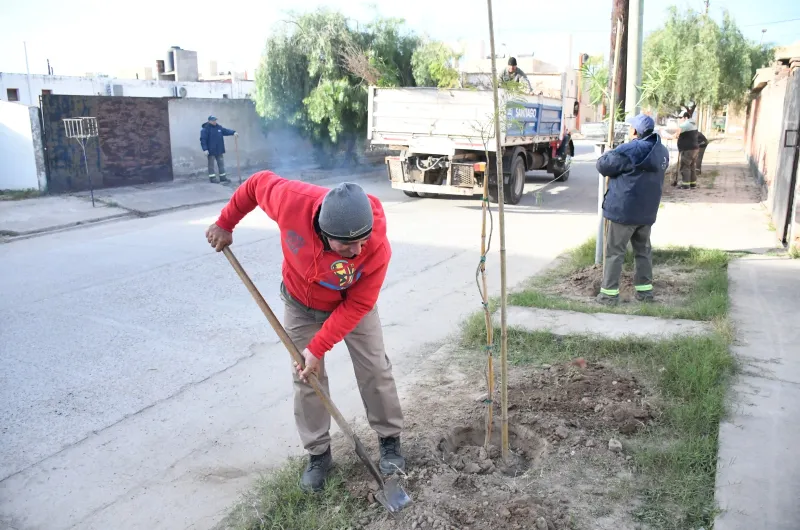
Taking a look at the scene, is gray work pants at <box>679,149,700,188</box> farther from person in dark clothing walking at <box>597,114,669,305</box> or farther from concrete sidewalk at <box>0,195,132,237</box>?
concrete sidewalk at <box>0,195,132,237</box>

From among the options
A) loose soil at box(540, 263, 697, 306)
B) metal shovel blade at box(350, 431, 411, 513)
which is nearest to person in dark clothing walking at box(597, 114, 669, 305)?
loose soil at box(540, 263, 697, 306)

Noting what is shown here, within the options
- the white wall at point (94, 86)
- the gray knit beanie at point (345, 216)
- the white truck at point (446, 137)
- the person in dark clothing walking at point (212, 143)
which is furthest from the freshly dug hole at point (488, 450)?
the white wall at point (94, 86)

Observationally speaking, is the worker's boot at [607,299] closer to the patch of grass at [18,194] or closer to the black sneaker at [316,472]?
the black sneaker at [316,472]

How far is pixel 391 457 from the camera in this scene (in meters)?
3.31

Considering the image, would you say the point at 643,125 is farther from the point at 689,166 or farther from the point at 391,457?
the point at 689,166

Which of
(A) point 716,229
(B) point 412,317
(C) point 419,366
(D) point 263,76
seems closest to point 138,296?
(B) point 412,317

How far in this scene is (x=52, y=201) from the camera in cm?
1277

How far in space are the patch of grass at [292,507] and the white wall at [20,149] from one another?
40.8 ft

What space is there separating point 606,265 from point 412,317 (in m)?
1.83

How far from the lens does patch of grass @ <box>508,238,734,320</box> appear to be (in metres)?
5.57

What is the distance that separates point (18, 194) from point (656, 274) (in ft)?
39.4

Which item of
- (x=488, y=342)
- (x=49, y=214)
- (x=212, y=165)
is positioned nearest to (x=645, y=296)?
(x=488, y=342)

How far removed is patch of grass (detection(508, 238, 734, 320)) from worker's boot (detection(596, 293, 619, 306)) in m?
0.07

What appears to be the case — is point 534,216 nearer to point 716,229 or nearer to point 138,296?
point 716,229
